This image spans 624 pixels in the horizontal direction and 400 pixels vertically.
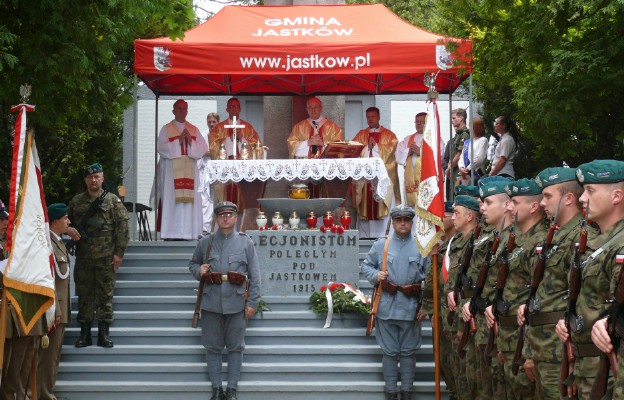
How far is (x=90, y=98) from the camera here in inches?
554

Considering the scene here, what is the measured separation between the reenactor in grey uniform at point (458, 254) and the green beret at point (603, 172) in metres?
3.50

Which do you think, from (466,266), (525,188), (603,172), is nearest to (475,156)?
(466,266)

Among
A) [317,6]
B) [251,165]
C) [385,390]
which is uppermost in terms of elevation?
[317,6]

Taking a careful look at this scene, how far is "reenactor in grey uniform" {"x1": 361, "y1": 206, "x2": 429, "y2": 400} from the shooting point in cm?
1195

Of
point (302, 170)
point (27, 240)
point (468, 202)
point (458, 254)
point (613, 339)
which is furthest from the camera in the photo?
point (302, 170)

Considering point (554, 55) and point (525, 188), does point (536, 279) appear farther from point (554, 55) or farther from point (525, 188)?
point (554, 55)

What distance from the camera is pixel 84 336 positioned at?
43.1 ft

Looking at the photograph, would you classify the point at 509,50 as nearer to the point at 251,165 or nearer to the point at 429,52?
the point at 429,52

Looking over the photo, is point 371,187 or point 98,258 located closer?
point 98,258

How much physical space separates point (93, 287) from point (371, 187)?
184 inches

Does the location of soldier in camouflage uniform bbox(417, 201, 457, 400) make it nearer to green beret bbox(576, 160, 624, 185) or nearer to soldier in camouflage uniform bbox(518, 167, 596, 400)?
soldier in camouflage uniform bbox(518, 167, 596, 400)

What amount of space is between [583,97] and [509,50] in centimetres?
113

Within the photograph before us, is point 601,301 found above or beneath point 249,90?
beneath

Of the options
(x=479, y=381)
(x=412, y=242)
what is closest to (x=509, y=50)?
(x=412, y=242)
